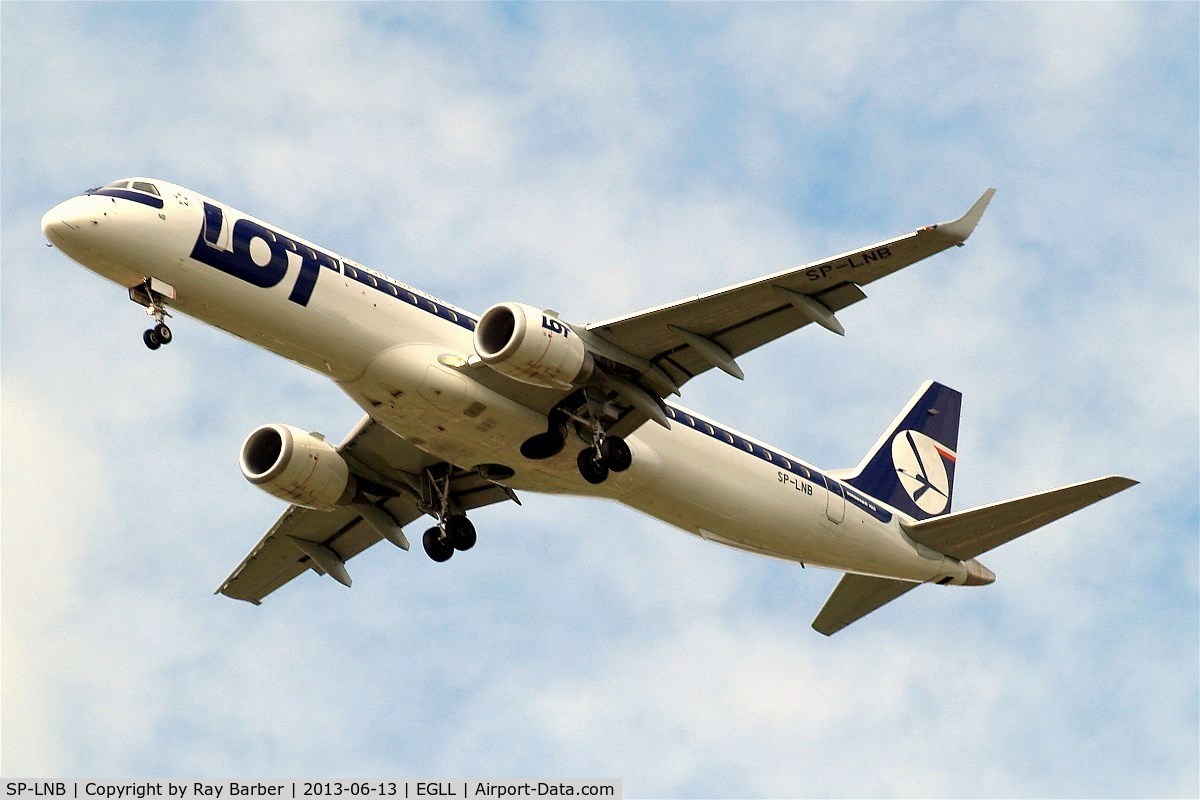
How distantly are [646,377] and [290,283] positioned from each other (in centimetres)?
732

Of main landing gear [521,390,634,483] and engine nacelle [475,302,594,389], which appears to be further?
main landing gear [521,390,634,483]

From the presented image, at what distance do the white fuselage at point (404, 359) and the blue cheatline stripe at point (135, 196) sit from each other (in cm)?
3

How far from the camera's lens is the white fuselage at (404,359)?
103 ft

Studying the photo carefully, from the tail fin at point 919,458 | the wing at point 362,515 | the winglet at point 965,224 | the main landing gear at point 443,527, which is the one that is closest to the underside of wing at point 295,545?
the wing at point 362,515

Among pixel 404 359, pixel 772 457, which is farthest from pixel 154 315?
pixel 772 457

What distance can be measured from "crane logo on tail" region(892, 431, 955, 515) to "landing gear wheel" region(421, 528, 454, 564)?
37.5 ft

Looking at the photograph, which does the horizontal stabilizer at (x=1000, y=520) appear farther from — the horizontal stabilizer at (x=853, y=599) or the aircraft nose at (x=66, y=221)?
the aircraft nose at (x=66, y=221)

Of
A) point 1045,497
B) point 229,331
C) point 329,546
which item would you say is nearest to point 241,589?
point 329,546

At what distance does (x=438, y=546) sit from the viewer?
A: 126 feet

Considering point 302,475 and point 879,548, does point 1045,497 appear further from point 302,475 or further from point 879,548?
point 302,475

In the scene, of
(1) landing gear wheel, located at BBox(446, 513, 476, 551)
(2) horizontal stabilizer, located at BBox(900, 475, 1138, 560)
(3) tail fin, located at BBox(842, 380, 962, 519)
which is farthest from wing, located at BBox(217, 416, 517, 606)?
(2) horizontal stabilizer, located at BBox(900, 475, 1138, 560)

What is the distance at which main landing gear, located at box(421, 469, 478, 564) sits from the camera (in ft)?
126

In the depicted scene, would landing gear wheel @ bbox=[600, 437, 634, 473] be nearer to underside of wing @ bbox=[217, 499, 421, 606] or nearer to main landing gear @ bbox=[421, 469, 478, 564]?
main landing gear @ bbox=[421, 469, 478, 564]

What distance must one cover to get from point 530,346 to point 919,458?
580 inches
